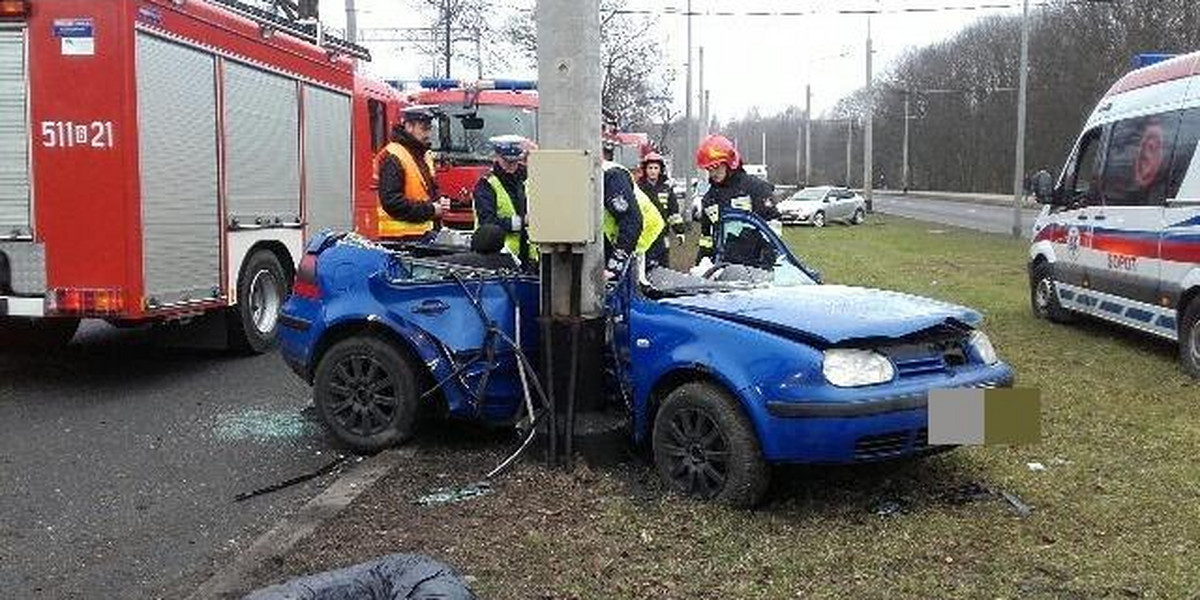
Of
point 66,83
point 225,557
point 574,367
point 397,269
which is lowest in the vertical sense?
point 225,557

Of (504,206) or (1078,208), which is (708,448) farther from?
(1078,208)

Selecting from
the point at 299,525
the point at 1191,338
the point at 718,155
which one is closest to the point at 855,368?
the point at 299,525

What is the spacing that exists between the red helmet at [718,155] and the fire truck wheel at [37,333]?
16.8 feet

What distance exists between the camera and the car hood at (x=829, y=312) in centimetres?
479

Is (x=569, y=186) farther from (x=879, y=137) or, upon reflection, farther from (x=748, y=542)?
(x=879, y=137)

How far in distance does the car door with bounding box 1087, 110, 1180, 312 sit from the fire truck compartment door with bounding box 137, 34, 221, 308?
7.00m

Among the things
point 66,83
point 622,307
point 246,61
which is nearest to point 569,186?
point 622,307

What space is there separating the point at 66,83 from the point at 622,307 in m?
4.14

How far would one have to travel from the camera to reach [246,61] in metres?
9.12

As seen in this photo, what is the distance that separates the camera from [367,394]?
6137 mm

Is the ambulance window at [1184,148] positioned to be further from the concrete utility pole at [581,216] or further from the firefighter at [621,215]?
the concrete utility pole at [581,216]

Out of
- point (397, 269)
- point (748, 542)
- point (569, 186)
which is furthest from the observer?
point (397, 269)

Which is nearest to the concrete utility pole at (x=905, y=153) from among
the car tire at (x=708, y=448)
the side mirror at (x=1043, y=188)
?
the side mirror at (x=1043, y=188)

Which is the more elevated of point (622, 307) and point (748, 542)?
point (622, 307)
